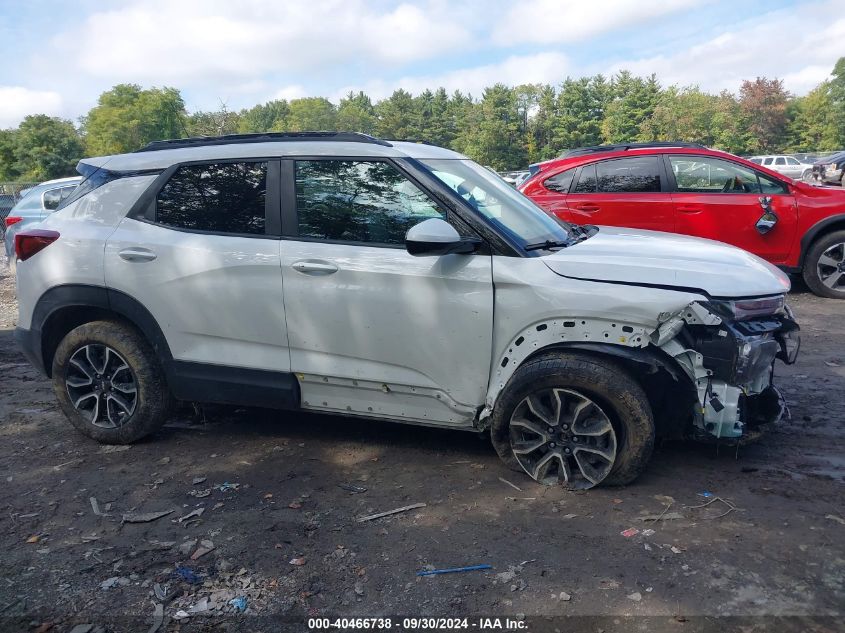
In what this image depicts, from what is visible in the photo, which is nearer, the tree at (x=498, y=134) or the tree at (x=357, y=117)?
the tree at (x=498, y=134)

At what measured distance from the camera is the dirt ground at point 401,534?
2.74 metres

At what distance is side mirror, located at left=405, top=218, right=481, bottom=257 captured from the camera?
138 inches

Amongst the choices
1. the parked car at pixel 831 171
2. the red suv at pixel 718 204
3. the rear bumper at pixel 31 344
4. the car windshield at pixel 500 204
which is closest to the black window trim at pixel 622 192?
the red suv at pixel 718 204

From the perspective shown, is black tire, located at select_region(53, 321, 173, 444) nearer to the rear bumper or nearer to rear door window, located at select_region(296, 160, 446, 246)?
the rear bumper

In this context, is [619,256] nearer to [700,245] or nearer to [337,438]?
[700,245]

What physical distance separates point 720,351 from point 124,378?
3643 mm

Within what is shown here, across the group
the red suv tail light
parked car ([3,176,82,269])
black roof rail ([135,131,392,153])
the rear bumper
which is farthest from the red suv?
parked car ([3,176,82,269])

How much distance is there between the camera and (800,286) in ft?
29.3

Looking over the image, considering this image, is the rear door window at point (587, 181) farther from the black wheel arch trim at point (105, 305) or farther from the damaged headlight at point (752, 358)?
the black wheel arch trim at point (105, 305)

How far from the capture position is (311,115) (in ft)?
301

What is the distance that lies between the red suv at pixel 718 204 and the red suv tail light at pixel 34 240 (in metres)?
5.54

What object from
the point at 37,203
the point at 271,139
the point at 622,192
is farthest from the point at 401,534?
the point at 37,203

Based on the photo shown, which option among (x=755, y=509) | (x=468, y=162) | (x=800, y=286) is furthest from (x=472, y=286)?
(x=800, y=286)

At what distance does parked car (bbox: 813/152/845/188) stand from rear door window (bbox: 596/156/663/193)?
18336mm
